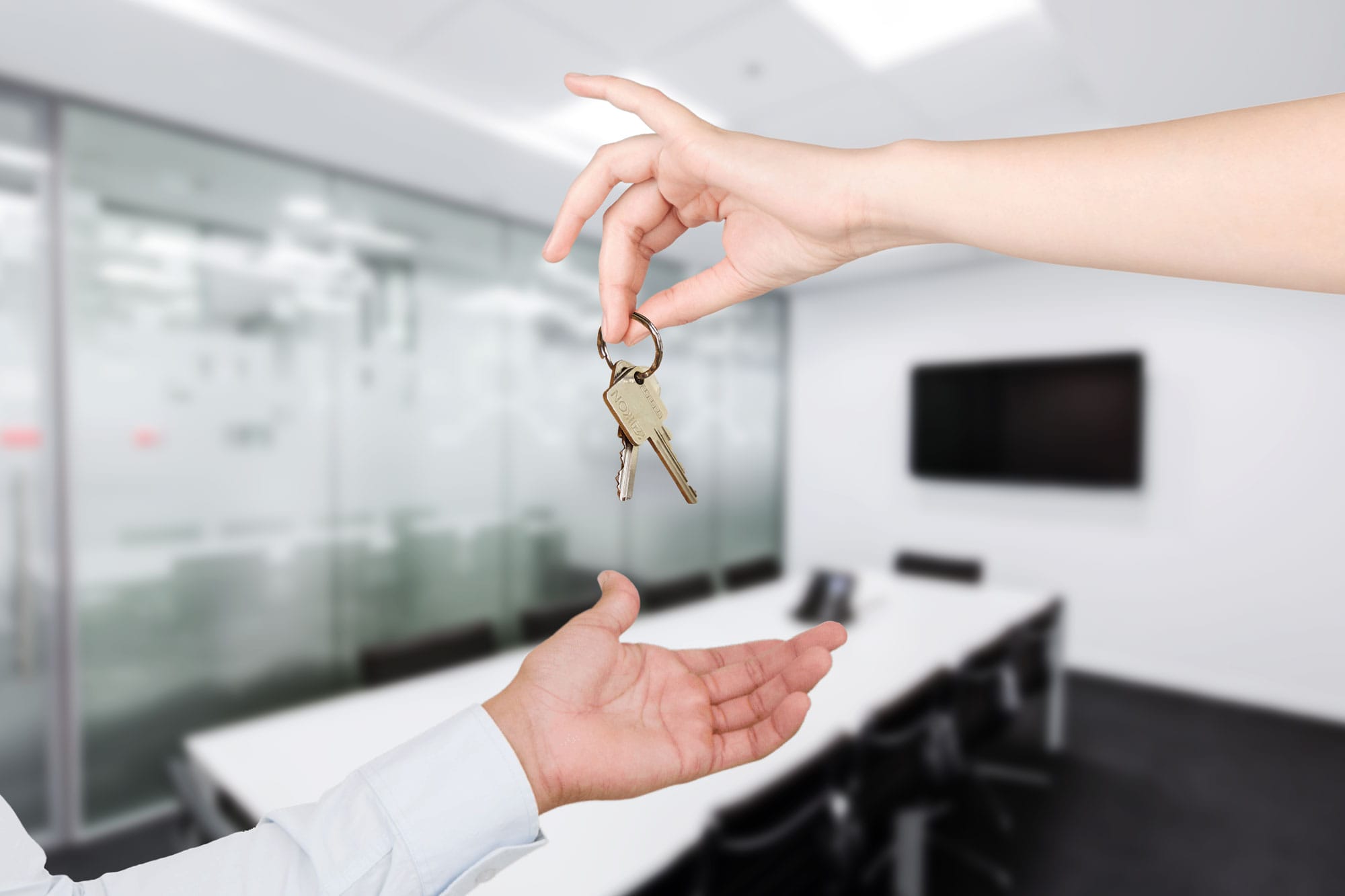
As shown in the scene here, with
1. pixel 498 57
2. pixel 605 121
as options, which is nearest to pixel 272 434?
pixel 498 57

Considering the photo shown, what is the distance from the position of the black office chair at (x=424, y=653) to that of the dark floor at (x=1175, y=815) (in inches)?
26.7

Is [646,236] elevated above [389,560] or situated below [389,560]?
above

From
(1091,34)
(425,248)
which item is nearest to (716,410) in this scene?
(425,248)

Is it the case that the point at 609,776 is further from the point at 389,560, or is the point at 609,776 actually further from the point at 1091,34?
the point at 389,560

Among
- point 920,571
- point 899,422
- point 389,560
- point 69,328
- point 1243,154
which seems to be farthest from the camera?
point 899,422

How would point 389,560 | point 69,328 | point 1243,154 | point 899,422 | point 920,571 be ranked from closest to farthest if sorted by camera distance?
point 1243,154 < point 69,328 < point 389,560 < point 920,571 < point 899,422

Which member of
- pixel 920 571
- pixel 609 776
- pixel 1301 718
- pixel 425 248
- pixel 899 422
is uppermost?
pixel 425 248

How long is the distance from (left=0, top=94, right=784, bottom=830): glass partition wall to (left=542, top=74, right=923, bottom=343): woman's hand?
3.54 ft

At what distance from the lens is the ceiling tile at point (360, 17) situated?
1.62 meters

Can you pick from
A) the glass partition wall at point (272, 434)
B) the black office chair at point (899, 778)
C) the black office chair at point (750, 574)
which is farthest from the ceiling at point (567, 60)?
the black office chair at point (750, 574)

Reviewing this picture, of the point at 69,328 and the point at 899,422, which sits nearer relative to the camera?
the point at 69,328

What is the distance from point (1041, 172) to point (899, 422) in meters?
4.09

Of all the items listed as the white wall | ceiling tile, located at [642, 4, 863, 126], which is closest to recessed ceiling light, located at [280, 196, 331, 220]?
ceiling tile, located at [642, 4, 863, 126]

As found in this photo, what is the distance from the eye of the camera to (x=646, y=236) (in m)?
0.56
